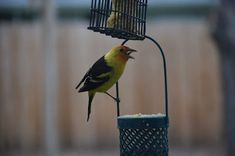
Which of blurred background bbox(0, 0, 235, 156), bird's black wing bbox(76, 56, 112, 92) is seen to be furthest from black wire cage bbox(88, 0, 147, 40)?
blurred background bbox(0, 0, 235, 156)

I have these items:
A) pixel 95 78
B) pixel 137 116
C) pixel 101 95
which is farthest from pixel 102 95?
pixel 137 116

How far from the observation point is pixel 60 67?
37.4 ft

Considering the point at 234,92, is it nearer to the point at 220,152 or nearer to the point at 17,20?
the point at 220,152

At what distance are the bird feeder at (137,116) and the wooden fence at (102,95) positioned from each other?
271 inches

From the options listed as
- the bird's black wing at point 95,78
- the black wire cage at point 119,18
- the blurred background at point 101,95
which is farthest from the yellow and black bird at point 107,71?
the blurred background at point 101,95

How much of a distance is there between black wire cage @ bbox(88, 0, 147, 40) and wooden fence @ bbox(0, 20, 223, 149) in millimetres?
6837

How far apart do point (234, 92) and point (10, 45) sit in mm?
3844

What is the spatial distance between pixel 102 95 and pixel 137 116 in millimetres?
7232

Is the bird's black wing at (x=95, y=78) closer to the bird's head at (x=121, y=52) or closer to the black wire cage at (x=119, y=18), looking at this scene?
the bird's head at (x=121, y=52)

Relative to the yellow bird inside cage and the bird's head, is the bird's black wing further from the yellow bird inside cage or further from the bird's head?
the yellow bird inside cage

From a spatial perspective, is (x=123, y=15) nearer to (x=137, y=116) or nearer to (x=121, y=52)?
(x=121, y=52)

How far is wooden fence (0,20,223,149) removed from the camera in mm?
11289

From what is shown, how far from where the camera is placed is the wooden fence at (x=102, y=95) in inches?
444

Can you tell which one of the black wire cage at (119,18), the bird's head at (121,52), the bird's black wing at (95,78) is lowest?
the bird's black wing at (95,78)
